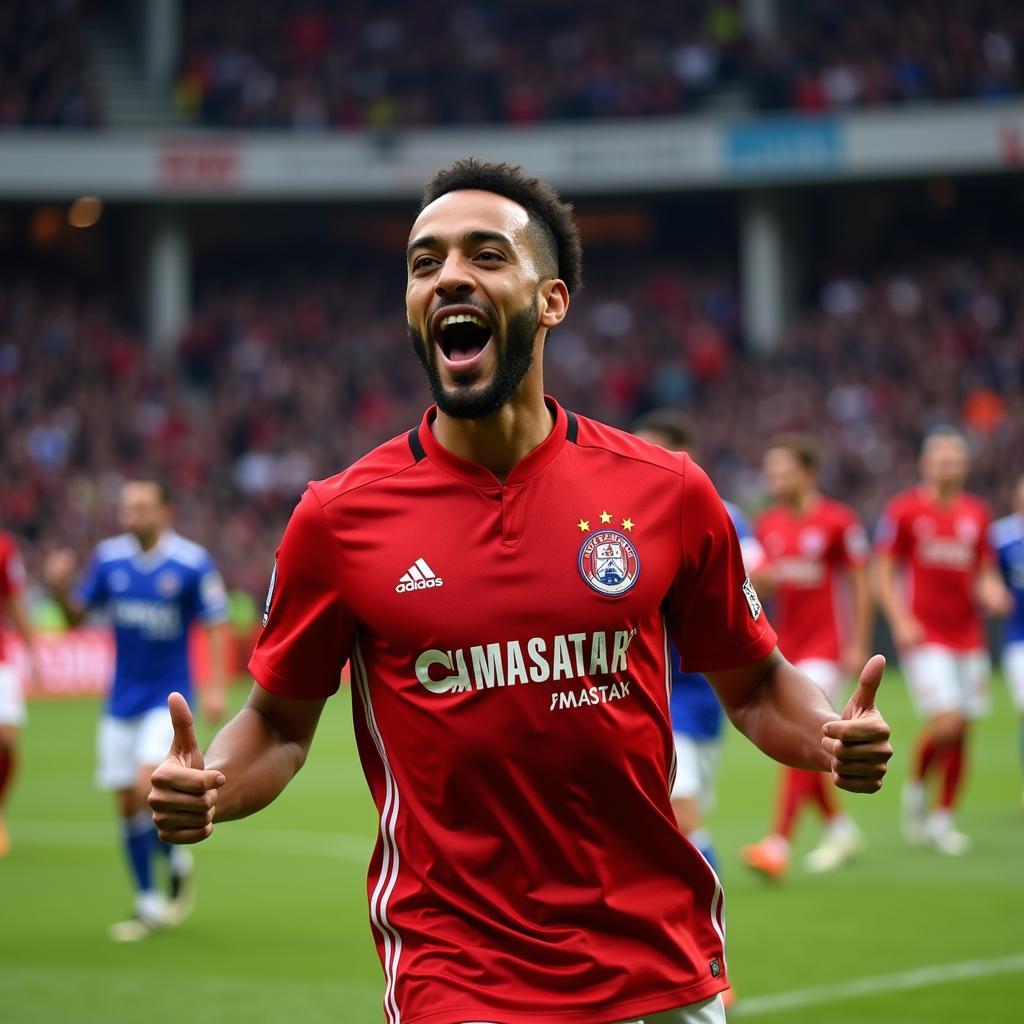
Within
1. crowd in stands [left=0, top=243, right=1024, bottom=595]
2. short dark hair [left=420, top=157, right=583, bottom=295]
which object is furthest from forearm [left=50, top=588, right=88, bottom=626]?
crowd in stands [left=0, top=243, right=1024, bottom=595]

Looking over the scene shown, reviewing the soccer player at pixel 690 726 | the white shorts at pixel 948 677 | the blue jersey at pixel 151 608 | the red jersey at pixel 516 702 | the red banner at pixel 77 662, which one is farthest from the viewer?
the red banner at pixel 77 662

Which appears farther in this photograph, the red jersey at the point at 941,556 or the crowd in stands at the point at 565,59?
the crowd in stands at the point at 565,59

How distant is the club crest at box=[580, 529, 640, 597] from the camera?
12.4 ft

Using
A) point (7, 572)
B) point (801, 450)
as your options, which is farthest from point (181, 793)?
point (7, 572)

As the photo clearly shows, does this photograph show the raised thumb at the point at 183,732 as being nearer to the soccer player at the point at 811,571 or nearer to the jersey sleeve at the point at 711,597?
the jersey sleeve at the point at 711,597

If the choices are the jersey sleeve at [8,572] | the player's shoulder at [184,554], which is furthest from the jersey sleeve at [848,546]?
the jersey sleeve at [8,572]

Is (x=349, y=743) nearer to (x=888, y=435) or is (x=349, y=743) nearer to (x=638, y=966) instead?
(x=888, y=435)

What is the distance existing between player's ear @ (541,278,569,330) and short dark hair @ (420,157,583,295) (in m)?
0.02

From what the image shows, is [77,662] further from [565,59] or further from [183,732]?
[183,732]

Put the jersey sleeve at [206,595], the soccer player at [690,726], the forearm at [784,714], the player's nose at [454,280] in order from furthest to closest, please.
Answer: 1. the jersey sleeve at [206,595]
2. the soccer player at [690,726]
3. the forearm at [784,714]
4. the player's nose at [454,280]

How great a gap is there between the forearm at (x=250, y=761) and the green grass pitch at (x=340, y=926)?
409 centimetres

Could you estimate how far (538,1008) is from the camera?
11.6ft

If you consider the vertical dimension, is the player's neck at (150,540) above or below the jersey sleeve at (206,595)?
above

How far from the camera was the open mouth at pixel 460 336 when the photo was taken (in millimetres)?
3766
